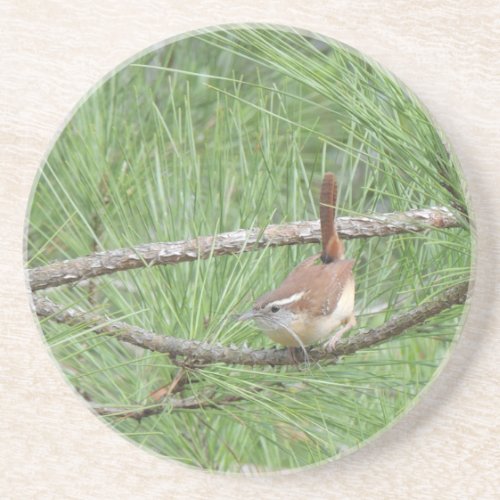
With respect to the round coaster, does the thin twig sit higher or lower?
lower

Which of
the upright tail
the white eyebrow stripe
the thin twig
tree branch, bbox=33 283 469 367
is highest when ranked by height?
the upright tail

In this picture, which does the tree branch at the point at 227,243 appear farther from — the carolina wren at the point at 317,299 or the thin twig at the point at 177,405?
the thin twig at the point at 177,405

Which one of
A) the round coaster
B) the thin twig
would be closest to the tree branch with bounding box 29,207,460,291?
the round coaster

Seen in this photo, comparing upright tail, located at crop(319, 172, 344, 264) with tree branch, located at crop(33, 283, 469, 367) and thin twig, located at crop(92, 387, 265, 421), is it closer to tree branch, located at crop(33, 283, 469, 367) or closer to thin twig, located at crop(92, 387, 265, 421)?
tree branch, located at crop(33, 283, 469, 367)

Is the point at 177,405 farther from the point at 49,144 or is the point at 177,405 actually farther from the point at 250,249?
the point at 49,144

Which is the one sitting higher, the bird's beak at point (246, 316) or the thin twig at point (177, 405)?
the bird's beak at point (246, 316)

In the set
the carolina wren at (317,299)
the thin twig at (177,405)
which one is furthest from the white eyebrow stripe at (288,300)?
the thin twig at (177,405)
